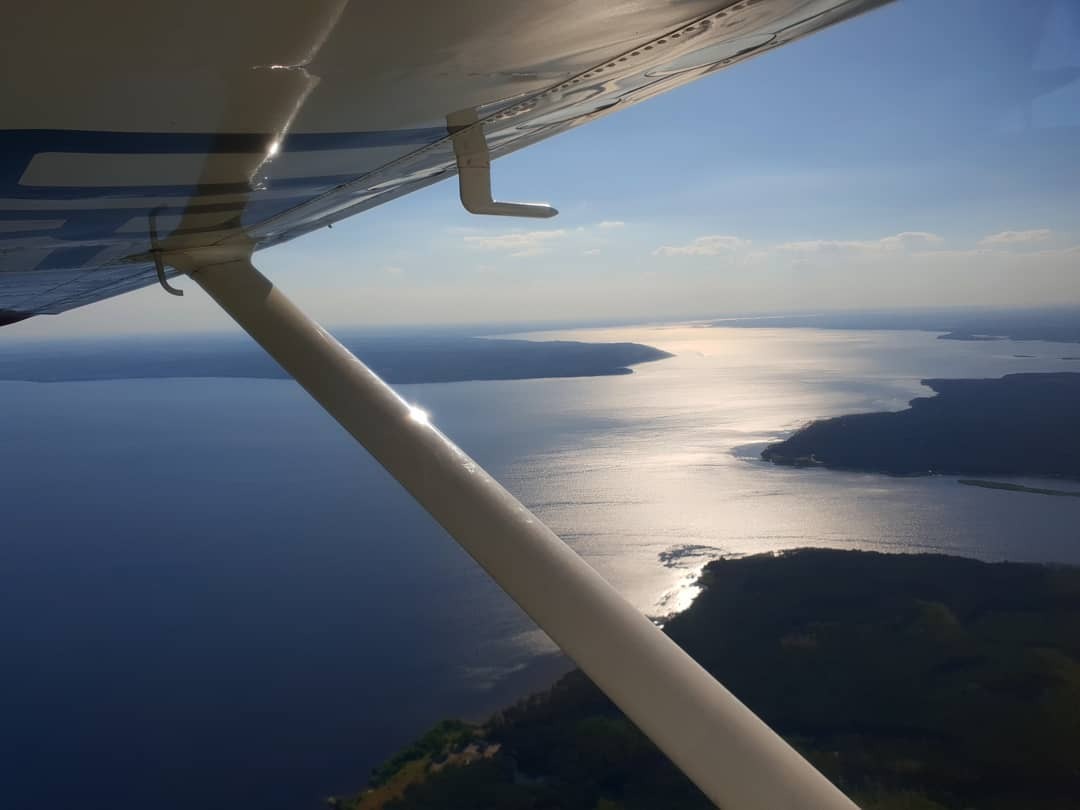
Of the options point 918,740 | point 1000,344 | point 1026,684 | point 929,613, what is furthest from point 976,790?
point 1000,344

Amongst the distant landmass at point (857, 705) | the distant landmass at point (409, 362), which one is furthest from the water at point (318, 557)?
the distant landmass at point (409, 362)

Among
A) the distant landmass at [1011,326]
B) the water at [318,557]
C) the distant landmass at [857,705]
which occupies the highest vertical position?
the distant landmass at [1011,326]

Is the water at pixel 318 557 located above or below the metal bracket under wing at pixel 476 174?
below

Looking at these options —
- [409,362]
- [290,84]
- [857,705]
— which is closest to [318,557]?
[857,705]

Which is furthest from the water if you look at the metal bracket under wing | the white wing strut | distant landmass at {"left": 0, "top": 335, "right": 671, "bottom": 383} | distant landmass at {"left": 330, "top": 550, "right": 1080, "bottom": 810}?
the metal bracket under wing

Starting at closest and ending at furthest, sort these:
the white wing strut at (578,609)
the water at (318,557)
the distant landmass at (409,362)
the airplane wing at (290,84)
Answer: the airplane wing at (290,84), the white wing strut at (578,609), the water at (318,557), the distant landmass at (409,362)

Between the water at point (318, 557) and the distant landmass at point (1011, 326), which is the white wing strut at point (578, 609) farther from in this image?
the distant landmass at point (1011, 326)

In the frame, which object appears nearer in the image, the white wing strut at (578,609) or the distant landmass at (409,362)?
the white wing strut at (578,609)

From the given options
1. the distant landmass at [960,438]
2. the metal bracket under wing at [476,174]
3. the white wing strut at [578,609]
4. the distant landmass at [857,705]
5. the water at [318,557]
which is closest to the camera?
the white wing strut at [578,609]
